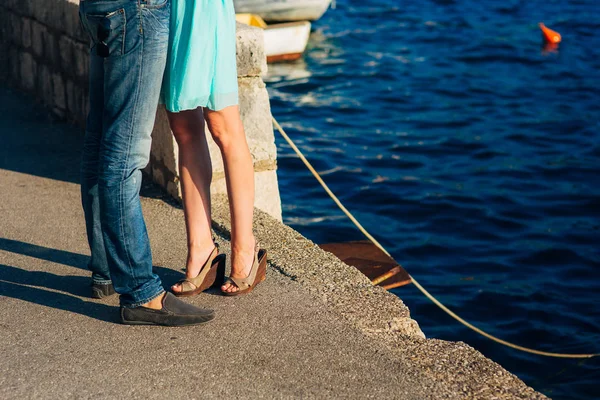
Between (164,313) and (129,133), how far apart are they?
758mm

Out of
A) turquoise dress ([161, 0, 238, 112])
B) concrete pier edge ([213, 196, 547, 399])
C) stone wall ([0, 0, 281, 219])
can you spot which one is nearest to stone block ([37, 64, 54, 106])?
stone wall ([0, 0, 281, 219])

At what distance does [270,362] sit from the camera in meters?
3.30

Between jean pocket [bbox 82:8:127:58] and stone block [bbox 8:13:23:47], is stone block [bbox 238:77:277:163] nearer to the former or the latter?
jean pocket [bbox 82:8:127:58]

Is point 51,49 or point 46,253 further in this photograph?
point 51,49

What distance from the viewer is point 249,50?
4.92 m

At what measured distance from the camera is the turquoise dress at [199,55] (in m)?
3.42

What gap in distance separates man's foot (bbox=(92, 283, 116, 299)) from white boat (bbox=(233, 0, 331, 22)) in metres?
12.3

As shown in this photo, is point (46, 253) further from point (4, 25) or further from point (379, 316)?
point (4, 25)

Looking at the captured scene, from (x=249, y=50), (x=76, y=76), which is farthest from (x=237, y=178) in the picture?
(x=76, y=76)

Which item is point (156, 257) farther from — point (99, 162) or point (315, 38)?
→ point (315, 38)

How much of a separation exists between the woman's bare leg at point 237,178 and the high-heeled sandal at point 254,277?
2 cm

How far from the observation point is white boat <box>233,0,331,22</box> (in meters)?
15.8

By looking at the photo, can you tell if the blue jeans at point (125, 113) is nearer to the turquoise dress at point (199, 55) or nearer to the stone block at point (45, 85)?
the turquoise dress at point (199, 55)

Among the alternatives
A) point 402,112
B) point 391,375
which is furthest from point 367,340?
point 402,112
